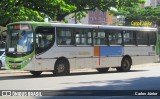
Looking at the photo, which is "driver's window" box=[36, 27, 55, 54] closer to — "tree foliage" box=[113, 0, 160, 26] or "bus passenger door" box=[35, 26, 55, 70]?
"bus passenger door" box=[35, 26, 55, 70]

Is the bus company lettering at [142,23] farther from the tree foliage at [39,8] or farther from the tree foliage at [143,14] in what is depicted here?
the tree foliage at [39,8]

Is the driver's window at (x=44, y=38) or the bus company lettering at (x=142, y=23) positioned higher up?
the bus company lettering at (x=142, y=23)

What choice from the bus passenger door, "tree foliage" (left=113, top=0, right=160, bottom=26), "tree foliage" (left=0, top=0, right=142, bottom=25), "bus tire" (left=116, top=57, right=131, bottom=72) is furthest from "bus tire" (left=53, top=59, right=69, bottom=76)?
"tree foliage" (left=113, top=0, right=160, bottom=26)

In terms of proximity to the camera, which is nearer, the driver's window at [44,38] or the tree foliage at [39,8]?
the driver's window at [44,38]

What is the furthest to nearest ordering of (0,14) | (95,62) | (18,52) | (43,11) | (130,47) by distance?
(43,11)
(0,14)
(130,47)
(95,62)
(18,52)

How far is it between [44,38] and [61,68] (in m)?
2.05

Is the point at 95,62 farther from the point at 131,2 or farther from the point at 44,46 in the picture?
the point at 131,2

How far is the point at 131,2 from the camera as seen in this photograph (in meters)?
47.4

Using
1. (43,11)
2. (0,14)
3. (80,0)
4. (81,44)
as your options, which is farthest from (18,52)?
(80,0)

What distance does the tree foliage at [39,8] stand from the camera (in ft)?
110

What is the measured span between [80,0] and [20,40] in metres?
22.0

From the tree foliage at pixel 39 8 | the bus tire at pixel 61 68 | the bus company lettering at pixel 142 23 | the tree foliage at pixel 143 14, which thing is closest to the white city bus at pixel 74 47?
the bus tire at pixel 61 68

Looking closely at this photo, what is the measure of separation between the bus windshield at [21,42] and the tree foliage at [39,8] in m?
10.6

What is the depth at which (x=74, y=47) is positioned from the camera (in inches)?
961
